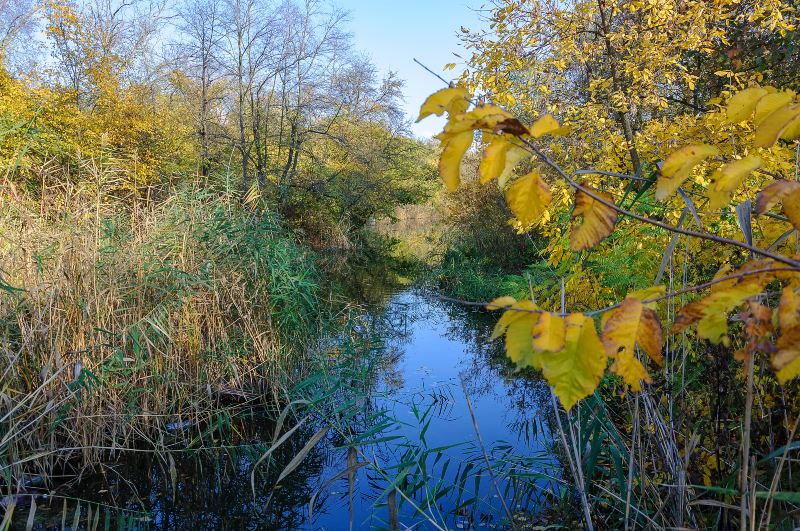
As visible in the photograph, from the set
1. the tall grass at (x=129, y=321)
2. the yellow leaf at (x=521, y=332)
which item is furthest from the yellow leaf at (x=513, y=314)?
the tall grass at (x=129, y=321)

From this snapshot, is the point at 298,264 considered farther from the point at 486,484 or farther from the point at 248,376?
the point at 486,484

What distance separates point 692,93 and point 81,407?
7.35 meters

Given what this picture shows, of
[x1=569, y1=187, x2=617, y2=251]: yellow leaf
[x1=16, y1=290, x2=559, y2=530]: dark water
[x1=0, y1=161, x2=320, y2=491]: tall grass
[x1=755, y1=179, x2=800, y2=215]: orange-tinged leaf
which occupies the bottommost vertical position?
[x1=16, y1=290, x2=559, y2=530]: dark water

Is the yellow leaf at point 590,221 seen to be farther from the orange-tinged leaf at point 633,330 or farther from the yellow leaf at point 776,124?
the yellow leaf at point 776,124

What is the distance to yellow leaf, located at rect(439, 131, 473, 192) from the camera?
40.1 inches

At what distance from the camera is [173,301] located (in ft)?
13.9

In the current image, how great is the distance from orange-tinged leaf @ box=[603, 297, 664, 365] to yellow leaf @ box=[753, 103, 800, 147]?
396mm

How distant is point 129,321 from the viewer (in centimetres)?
407

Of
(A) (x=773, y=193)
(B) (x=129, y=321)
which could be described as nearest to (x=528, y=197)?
(A) (x=773, y=193)

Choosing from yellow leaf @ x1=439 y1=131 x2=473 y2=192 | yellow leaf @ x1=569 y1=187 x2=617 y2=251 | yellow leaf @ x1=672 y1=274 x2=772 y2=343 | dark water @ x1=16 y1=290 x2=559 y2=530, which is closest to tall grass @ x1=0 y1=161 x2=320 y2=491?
dark water @ x1=16 y1=290 x2=559 y2=530

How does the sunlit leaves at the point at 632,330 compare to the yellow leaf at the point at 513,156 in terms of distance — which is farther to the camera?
the yellow leaf at the point at 513,156

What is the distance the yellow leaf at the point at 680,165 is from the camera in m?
1.08

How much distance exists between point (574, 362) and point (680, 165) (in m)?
0.46

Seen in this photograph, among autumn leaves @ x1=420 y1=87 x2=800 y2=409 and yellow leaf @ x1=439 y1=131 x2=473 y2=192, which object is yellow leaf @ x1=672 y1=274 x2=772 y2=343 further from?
yellow leaf @ x1=439 y1=131 x2=473 y2=192
